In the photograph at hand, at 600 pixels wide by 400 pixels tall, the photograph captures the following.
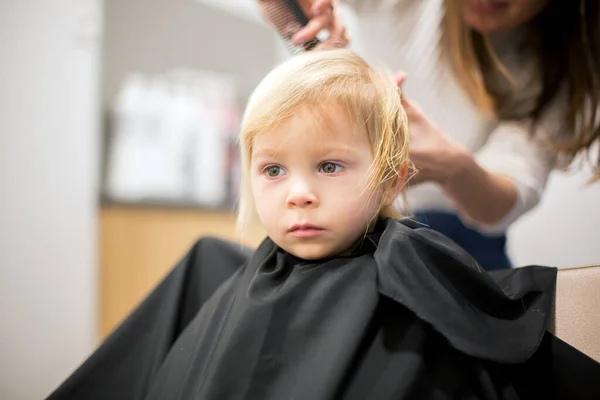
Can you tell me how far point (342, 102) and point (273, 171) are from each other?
120 mm

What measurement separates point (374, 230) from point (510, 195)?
1.35 feet

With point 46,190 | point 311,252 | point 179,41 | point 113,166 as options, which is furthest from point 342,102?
point 179,41

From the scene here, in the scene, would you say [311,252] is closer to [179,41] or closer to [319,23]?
[319,23]

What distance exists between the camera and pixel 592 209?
92 centimetres

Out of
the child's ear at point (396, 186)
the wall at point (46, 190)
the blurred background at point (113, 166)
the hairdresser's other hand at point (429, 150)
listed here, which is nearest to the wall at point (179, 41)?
the blurred background at point (113, 166)

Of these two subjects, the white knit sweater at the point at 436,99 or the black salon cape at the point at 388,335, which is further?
the white knit sweater at the point at 436,99

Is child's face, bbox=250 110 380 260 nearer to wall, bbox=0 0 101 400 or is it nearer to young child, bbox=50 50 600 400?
young child, bbox=50 50 600 400

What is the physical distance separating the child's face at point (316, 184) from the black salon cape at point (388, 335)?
1.4 inches

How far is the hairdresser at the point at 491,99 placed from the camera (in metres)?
0.97

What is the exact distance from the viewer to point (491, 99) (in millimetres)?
1068

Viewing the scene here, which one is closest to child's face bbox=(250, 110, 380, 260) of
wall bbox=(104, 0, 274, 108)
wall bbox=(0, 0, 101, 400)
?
wall bbox=(0, 0, 101, 400)

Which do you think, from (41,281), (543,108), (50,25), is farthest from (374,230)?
(50,25)

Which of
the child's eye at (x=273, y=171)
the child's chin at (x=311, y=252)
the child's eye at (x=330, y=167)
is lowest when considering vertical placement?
the child's chin at (x=311, y=252)

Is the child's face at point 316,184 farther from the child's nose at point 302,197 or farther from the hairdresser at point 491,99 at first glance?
the hairdresser at point 491,99
